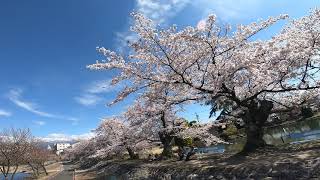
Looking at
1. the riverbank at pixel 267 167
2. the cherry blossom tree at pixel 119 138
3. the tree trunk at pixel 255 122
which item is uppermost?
the cherry blossom tree at pixel 119 138

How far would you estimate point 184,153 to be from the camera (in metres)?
27.1

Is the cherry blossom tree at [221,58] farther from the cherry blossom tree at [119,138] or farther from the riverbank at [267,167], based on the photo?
the cherry blossom tree at [119,138]

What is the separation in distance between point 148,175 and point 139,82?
11.0 meters

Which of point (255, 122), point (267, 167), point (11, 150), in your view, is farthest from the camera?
point (11, 150)

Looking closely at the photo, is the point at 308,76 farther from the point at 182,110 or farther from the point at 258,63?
the point at 182,110

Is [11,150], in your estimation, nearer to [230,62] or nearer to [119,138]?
[119,138]

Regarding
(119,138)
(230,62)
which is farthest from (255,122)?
(119,138)

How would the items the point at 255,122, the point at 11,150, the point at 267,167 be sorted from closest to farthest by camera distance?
the point at 267,167, the point at 255,122, the point at 11,150

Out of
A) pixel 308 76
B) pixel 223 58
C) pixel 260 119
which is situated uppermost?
pixel 223 58

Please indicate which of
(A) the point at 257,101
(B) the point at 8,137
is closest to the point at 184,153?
(A) the point at 257,101

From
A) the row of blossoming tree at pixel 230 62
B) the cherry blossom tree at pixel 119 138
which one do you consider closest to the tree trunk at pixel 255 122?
the row of blossoming tree at pixel 230 62

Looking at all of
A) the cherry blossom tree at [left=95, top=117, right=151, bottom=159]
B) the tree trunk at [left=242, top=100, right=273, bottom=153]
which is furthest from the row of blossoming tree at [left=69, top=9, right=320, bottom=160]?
the cherry blossom tree at [left=95, top=117, right=151, bottom=159]

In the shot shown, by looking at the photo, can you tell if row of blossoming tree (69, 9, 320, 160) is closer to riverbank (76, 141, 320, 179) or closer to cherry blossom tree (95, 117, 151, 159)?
riverbank (76, 141, 320, 179)

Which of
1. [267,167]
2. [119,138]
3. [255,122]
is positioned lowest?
Answer: [267,167]
